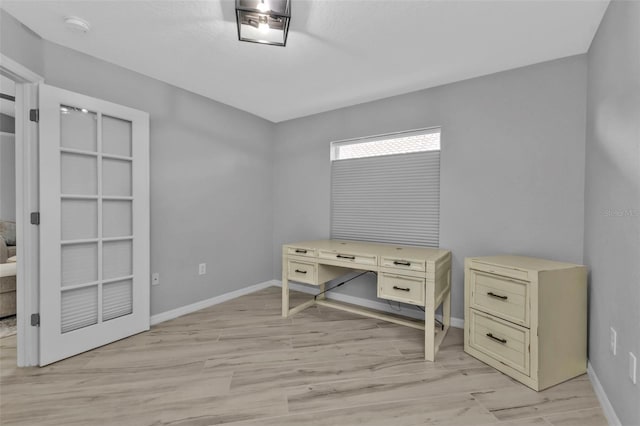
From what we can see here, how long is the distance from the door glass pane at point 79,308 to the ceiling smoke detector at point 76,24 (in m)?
1.84

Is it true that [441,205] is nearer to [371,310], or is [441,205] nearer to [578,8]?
[371,310]

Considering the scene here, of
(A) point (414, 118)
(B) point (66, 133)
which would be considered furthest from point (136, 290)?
(A) point (414, 118)

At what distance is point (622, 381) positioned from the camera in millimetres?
1275

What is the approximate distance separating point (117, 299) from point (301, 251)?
161 cm

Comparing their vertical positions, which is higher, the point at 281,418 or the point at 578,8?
the point at 578,8

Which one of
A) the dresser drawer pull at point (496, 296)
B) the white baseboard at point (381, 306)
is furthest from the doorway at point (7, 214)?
the dresser drawer pull at point (496, 296)

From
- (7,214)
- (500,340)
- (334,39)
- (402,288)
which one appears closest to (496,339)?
(500,340)

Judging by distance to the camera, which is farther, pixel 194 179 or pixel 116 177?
pixel 194 179

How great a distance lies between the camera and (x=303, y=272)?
261cm

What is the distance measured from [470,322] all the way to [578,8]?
2.12 metres

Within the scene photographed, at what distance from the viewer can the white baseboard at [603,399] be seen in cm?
132

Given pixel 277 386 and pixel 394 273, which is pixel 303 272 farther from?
pixel 277 386

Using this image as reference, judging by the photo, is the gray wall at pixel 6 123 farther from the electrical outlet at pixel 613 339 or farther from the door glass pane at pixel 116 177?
the electrical outlet at pixel 613 339

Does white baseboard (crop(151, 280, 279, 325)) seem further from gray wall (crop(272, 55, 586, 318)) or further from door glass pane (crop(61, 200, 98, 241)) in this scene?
gray wall (crop(272, 55, 586, 318))
